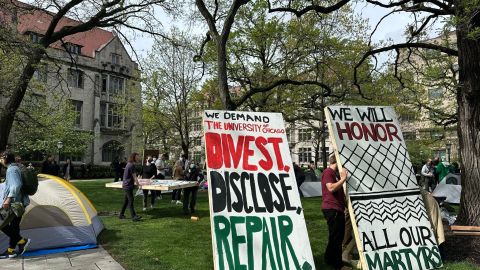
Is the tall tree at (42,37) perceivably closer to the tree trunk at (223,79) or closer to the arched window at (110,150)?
the tree trunk at (223,79)

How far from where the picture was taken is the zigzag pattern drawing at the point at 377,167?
19.4 feet

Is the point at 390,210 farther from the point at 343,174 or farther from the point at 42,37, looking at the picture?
the point at 42,37

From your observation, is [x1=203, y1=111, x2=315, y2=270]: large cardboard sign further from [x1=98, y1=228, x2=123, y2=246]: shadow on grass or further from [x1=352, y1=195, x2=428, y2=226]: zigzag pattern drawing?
[x1=98, y1=228, x2=123, y2=246]: shadow on grass

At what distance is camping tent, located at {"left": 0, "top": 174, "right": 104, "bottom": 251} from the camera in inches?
319

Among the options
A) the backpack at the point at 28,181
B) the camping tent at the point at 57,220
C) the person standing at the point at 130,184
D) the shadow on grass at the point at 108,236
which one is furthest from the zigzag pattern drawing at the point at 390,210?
the person standing at the point at 130,184

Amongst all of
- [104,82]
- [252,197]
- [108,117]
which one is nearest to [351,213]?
[252,197]

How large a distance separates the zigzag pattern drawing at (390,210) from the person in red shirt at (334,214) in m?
0.47

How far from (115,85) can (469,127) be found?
5061 cm

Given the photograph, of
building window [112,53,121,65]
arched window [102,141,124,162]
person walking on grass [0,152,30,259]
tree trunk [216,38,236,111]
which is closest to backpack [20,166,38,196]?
person walking on grass [0,152,30,259]

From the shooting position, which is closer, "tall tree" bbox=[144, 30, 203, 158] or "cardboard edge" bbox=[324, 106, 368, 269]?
"cardboard edge" bbox=[324, 106, 368, 269]

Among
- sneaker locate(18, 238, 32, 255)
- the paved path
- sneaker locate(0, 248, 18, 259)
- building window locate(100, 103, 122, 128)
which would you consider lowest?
the paved path

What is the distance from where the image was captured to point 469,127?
7629 mm

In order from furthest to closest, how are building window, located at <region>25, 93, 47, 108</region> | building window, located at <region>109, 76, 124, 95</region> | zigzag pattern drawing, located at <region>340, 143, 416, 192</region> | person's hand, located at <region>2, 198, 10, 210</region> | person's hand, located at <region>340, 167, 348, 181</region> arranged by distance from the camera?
1. building window, located at <region>109, 76, 124, 95</region>
2. building window, located at <region>25, 93, 47, 108</region>
3. person's hand, located at <region>2, 198, 10, 210</region>
4. zigzag pattern drawing, located at <region>340, 143, 416, 192</region>
5. person's hand, located at <region>340, 167, 348, 181</region>

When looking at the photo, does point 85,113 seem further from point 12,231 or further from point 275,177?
point 275,177
